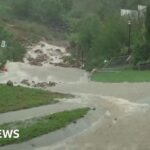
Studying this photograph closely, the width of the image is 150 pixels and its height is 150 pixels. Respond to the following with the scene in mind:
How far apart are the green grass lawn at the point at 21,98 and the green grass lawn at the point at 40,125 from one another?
1.97 meters

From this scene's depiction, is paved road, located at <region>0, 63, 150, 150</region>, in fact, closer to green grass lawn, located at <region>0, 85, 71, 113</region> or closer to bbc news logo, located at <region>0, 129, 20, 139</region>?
bbc news logo, located at <region>0, 129, 20, 139</region>

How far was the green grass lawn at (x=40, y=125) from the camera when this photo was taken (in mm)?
13989

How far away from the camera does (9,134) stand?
14016mm

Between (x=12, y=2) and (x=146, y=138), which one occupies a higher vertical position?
(x=12, y=2)

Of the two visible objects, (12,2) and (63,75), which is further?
(12,2)

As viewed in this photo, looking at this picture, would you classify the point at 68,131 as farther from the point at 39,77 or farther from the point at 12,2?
the point at 12,2

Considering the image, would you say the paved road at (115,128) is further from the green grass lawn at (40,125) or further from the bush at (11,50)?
the bush at (11,50)

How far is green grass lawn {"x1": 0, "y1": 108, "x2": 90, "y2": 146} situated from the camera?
45.9 ft

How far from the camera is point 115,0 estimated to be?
124m

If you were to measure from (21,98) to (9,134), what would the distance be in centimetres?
767

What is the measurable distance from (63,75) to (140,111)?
116ft

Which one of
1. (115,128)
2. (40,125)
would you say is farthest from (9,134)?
(115,128)

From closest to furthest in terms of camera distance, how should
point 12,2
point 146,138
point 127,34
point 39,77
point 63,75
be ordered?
point 146,138, point 39,77, point 63,75, point 127,34, point 12,2

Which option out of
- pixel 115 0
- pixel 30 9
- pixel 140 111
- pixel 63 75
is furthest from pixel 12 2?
pixel 140 111
